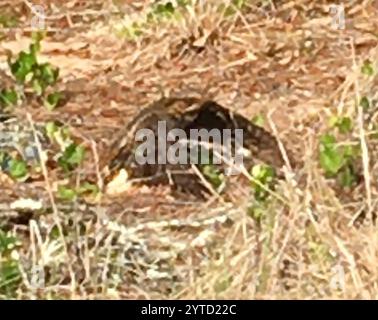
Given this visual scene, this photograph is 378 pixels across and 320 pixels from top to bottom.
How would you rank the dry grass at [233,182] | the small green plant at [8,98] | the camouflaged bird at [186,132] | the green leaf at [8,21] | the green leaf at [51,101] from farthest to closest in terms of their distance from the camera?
the green leaf at [8,21] → the green leaf at [51,101] → the small green plant at [8,98] → the camouflaged bird at [186,132] → the dry grass at [233,182]

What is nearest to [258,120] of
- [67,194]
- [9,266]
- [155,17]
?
[67,194]

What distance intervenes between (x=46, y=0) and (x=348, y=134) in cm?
166

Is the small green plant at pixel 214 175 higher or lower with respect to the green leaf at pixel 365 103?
lower

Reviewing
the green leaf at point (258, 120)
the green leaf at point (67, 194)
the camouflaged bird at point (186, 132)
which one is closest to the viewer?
the green leaf at point (67, 194)

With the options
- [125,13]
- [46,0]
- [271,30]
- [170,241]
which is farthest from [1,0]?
[170,241]

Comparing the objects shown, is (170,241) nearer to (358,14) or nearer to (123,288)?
(123,288)

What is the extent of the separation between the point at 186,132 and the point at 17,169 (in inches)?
17.8

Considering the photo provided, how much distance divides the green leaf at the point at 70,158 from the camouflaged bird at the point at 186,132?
0.28ft

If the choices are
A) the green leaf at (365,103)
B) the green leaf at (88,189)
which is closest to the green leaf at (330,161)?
the green leaf at (365,103)

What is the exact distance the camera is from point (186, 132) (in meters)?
3.62

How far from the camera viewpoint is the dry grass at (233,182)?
2930 mm

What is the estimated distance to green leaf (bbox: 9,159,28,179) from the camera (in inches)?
138

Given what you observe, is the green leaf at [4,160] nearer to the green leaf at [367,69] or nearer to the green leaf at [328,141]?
the green leaf at [328,141]

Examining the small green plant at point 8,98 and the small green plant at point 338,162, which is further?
the small green plant at point 8,98
